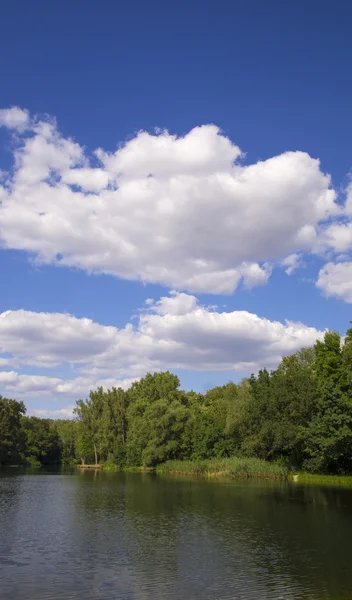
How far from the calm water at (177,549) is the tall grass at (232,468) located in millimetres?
23190

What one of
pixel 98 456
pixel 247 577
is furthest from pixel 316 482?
pixel 98 456

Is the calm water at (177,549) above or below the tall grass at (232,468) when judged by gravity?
above

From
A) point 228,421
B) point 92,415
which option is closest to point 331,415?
point 228,421

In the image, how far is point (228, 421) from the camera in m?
74.8

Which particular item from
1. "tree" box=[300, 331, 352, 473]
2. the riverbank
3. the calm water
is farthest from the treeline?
the calm water

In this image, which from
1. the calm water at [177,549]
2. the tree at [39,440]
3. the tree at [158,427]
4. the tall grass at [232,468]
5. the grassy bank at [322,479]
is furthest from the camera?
the tree at [39,440]

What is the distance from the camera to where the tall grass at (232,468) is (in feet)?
213

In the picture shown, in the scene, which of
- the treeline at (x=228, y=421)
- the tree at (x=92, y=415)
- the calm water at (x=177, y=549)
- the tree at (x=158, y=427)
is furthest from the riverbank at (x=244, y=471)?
the tree at (x=92, y=415)

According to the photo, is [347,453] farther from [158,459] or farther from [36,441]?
[36,441]

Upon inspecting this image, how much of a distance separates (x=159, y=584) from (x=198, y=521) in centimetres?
1470

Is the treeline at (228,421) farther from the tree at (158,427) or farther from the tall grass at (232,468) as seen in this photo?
the tall grass at (232,468)

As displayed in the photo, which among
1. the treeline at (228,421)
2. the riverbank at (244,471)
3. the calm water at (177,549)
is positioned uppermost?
the treeline at (228,421)

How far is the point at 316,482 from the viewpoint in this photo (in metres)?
57.8

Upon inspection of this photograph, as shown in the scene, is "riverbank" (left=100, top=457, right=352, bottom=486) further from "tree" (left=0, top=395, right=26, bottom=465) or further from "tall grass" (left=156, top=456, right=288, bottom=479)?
"tree" (left=0, top=395, right=26, bottom=465)
